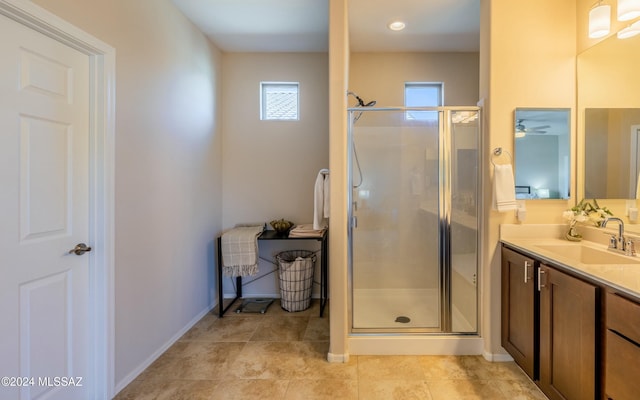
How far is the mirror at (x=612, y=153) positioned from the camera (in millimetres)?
1780

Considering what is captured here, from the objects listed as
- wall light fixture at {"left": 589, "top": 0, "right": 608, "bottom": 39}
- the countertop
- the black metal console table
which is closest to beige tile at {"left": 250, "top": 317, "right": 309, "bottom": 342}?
the black metal console table

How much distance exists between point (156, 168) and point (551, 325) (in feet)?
9.07

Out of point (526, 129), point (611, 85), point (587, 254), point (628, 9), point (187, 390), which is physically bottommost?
point (187, 390)

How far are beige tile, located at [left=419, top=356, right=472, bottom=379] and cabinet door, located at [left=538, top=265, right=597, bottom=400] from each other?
472 mm

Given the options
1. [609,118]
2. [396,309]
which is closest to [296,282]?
[396,309]

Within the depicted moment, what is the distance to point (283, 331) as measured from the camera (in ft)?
8.47

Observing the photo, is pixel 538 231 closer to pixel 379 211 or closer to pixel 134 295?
pixel 379 211

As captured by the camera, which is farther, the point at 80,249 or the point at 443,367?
the point at 443,367

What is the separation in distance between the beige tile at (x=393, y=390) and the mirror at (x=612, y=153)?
5.93ft

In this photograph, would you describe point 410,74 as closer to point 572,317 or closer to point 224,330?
point 572,317

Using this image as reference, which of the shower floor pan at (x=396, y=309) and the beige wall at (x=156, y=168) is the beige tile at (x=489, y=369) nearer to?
the shower floor pan at (x=396, y=309)

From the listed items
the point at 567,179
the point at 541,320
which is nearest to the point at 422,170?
the point at 567,179

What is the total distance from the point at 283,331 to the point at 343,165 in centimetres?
161

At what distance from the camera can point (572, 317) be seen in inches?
56.6
